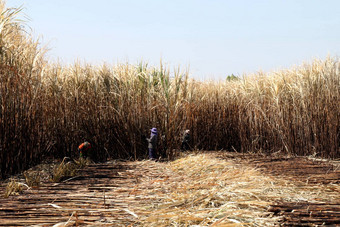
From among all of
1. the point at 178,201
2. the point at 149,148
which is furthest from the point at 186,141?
the point at 178,201

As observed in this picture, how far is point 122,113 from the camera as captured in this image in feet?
18.5

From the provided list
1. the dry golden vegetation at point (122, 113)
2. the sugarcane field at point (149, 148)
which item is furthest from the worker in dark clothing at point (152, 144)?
the dry golden vegetation at point (122, 113)

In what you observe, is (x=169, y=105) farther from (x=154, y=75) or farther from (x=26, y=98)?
(x=26, y=98)

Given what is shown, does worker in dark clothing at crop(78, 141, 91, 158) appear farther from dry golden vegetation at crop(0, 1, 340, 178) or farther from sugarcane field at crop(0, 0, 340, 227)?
dry golden vegetation at crop(0, 1, 340, 178)

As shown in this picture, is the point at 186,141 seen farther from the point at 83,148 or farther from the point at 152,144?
the point at 83,148

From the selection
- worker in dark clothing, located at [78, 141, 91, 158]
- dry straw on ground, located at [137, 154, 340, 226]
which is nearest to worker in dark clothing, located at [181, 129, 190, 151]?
worker in dark clothing, located at [78, 141, 91, 158]

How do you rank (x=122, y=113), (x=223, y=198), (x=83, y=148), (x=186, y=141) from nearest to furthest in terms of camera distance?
(x=223, y=198) → (x=83, y=148) → (x=122, y=113) → (x=186, y=141)

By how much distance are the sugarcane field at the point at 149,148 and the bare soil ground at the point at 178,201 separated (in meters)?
0.01

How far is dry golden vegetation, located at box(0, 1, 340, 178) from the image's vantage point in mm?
4445

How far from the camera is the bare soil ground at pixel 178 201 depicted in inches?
92.9

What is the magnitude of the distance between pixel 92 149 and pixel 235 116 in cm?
310

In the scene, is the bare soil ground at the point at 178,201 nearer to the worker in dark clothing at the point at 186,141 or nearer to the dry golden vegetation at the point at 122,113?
the dry golden vegetation at the point at 122,113

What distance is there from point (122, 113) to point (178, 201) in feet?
10.0

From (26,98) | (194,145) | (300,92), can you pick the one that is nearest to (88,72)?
(26,98)
